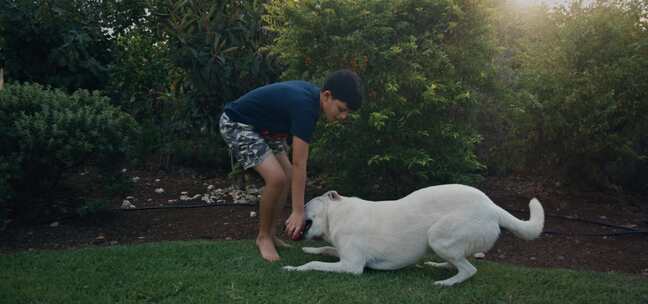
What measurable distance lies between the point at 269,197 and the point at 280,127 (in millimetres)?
600

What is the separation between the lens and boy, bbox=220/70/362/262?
13.5ft

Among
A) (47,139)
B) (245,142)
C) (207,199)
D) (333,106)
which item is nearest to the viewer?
(333,106)

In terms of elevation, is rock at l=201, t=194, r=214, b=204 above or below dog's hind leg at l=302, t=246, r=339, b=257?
above

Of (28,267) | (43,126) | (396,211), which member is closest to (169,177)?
(43,126)

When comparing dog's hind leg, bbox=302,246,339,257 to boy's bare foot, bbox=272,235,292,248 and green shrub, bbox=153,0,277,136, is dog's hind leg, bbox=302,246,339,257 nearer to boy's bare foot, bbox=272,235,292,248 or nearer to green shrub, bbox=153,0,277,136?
boy's bare foot, bbox=272,235,292,248

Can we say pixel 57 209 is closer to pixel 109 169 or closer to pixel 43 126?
pixel 109 169

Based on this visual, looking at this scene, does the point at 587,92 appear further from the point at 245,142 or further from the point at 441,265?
the point at 245,142

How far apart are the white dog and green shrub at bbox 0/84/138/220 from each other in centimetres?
248

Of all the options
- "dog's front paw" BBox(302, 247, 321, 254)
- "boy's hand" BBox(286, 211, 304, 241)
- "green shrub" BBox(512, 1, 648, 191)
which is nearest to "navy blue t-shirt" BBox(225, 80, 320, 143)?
"boy's hand" BBox(286, 211, 304, 241)

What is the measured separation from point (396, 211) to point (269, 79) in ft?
13.1

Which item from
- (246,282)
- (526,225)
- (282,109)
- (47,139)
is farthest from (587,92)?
(47,139)

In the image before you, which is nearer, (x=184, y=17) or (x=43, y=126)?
(x=43, y=126)

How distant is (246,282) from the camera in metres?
3.88

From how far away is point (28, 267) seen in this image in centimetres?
423
